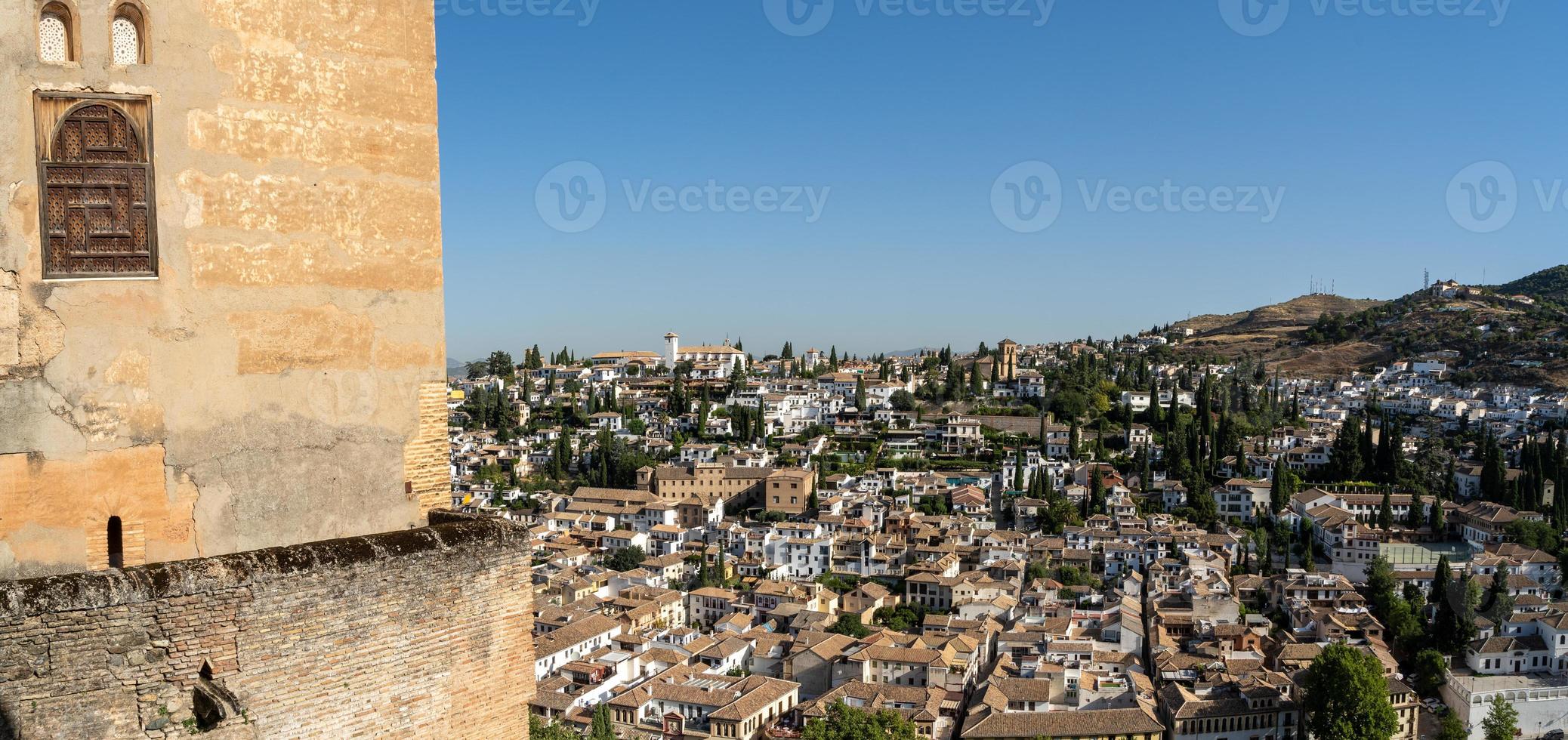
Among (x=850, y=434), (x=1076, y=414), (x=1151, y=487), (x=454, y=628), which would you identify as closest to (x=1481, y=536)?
(x=1151, y=487)

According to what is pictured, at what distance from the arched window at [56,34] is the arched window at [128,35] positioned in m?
0.08

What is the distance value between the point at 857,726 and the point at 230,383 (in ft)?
54.1

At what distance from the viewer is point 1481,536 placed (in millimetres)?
32281

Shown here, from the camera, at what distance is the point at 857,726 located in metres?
17.8

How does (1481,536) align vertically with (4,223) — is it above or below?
below

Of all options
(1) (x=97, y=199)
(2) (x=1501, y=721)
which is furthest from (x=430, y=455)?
(2) (x=1501, y=721)

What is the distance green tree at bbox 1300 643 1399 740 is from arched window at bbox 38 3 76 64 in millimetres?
21290

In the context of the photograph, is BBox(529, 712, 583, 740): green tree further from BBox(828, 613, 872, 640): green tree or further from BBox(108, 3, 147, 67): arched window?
BBox(108, 3, 147, 67): arched window

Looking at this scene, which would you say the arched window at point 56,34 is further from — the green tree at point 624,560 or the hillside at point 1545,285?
the hillside at point 1545,285

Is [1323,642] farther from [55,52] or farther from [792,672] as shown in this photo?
[55,52]

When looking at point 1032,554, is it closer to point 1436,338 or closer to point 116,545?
point 116,545

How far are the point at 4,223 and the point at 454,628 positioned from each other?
56.4 inches

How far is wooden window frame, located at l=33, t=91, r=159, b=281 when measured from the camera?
95.1 inches

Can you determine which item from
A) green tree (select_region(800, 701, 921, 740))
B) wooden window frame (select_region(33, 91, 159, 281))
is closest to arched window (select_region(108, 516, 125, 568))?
wooden window frame (select_region(33, 91, 159, 281))
